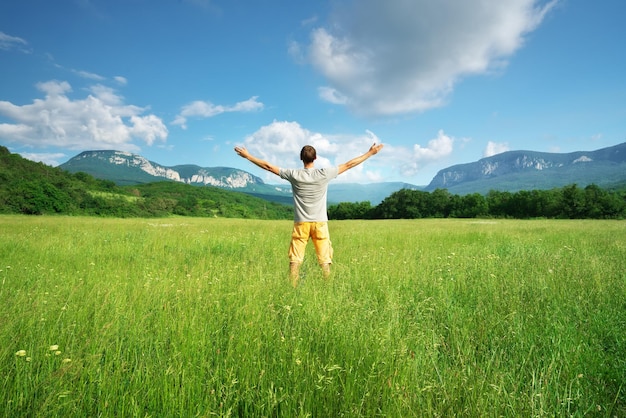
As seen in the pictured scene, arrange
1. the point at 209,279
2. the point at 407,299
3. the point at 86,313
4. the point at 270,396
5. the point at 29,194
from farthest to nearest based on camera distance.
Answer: the point at 29,194 < the point at 209,279 < the point at 407,299 < the point at 86,313 < the point at 270,396

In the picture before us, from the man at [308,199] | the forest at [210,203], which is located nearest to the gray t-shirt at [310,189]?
the man at [308,199]

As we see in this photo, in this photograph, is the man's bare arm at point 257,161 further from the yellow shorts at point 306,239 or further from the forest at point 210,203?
the forest at point 210,203

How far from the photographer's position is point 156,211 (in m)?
80.5

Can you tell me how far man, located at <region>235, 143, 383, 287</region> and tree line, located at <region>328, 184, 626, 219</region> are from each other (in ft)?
289

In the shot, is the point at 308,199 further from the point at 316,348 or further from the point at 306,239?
the point at 316,348

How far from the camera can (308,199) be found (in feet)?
18.6

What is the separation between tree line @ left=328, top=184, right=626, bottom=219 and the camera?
7562cm

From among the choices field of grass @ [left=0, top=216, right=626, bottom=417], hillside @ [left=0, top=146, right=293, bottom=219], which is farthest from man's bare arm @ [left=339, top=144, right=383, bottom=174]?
hillside @ [left=0, top=146, right=293, bottom=219]

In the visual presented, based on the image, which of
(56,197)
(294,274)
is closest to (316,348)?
(294,274)

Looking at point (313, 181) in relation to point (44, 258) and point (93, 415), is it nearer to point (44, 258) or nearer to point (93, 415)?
point (93, 415)

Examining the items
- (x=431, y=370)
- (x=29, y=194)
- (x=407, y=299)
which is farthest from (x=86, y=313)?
(x=29, y=194)

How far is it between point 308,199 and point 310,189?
0.65ft

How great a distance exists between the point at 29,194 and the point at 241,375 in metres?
77.7

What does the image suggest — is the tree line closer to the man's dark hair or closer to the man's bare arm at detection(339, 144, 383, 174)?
the man's bare arm at detection(339, 144, 383, 174)
